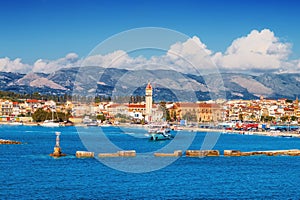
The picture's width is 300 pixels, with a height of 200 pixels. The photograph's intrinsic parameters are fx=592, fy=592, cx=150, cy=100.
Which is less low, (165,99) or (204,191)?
(165,99)

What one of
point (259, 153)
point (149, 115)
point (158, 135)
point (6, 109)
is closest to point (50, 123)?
point (149, 115)

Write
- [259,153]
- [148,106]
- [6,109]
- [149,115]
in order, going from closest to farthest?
1. [259,153]
2. [149,115]
3. [148,106]
4. [6,109]

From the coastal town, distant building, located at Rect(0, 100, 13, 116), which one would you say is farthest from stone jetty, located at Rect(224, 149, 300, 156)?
distant building, located at Rect(0, 100, 13, 116)

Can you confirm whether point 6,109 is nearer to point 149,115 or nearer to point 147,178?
point 149,115

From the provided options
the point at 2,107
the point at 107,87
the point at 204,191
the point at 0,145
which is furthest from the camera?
the point at 107,87

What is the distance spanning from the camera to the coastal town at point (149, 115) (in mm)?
80350

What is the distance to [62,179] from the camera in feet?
69.1

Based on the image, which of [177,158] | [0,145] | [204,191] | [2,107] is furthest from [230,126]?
[204,191]

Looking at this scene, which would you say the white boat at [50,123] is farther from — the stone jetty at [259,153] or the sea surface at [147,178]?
the stone jetty at [259,153]

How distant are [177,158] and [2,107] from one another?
227ft

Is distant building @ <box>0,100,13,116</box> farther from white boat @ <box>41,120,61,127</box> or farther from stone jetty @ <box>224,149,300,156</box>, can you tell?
stone jetty @ <box>224,149,300,156</box>

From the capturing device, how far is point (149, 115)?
7912cm

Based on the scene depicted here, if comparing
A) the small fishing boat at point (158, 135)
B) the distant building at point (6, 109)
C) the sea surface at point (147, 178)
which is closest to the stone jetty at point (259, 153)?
the sea surface at point (147, 178)

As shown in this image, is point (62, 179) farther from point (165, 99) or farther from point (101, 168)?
point (165, 99)
